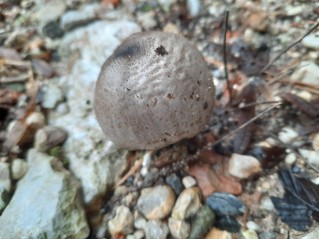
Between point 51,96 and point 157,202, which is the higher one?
point 51,96

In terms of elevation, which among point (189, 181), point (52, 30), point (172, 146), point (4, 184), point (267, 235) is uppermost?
point (52, 30)

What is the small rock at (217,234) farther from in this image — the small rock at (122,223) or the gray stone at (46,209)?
the gray stone at (46,209)

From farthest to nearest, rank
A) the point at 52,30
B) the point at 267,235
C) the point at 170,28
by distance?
the point at 52,30, the point at 170,28, the point at 267,235

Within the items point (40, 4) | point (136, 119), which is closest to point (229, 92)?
point (136, 119)

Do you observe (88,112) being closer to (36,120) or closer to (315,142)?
(36,120)

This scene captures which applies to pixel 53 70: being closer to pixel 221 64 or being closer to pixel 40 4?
pixel 40 4

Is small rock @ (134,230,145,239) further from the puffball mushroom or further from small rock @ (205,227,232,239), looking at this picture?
the puffball mushroom

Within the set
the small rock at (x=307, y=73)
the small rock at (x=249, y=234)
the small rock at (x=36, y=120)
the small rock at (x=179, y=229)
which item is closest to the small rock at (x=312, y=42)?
the small rock at (x=307, y=73)

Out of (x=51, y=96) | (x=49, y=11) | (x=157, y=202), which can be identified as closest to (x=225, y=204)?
(x=157, y=202)
